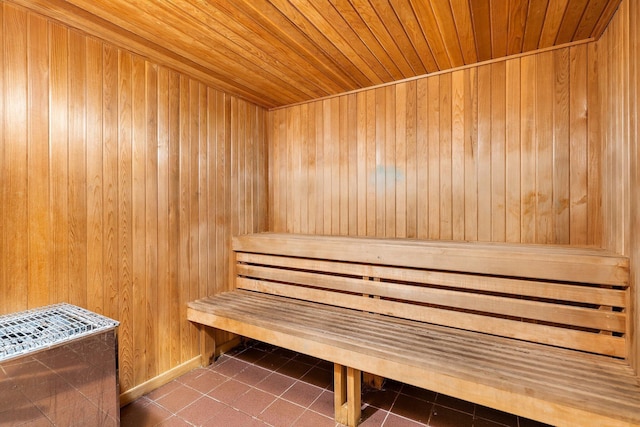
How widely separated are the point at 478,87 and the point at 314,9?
1463 mm

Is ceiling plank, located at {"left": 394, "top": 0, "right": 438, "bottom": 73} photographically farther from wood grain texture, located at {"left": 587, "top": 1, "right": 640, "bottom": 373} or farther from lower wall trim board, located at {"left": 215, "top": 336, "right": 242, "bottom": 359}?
lower wall trim board, located at {"left": 215, "top": 336, "right": 242, "bottom": 359}

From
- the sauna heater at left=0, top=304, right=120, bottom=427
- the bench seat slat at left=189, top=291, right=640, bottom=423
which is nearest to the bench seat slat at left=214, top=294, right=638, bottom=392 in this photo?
the bench seat slat at left=189, top=291, right=640, bottom=423

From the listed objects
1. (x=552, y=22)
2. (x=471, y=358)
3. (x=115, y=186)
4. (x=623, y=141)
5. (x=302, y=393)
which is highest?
(x=552, y=22)

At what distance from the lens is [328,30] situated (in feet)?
6.45

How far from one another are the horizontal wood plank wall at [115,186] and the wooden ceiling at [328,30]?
0.25 m

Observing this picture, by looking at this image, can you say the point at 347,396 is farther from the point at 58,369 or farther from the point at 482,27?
the point at 482,27

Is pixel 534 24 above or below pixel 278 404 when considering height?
above

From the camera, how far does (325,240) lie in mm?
2559

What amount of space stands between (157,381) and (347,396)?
4.94 ft

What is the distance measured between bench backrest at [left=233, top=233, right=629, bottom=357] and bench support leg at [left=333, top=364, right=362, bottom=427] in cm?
50

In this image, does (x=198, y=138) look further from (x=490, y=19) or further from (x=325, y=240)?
(x=490, y=19)

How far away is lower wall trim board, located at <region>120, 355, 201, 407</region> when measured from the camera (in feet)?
7.16

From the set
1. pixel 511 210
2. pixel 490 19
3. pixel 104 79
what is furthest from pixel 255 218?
pixel 490 19

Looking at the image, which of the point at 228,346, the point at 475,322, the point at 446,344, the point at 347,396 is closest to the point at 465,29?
the point at 475,322
